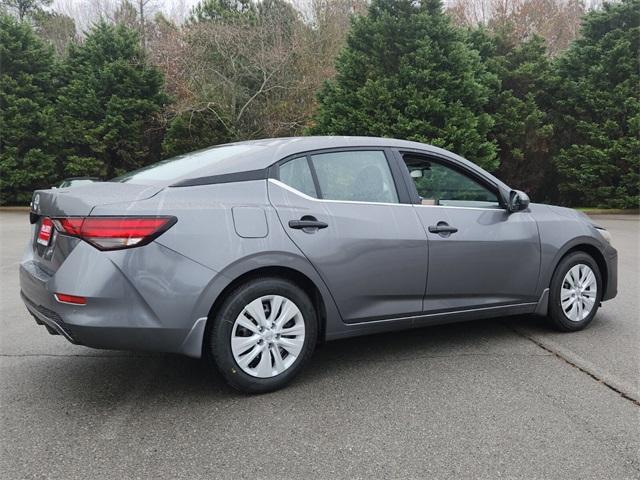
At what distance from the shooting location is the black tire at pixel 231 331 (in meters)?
3.26

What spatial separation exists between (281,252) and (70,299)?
117cm

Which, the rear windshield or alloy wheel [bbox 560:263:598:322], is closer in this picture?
the rear windshield

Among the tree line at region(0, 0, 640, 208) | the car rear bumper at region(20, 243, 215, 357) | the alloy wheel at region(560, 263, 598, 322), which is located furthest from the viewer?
the tree line at region(0, 0, 640, 208)

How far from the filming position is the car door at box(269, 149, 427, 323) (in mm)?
3527

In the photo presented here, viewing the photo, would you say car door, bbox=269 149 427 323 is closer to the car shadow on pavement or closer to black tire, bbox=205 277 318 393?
black tire, bbox=205 277 318 393

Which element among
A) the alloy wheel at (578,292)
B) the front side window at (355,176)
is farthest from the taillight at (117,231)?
the alloy wheel at (578,292)

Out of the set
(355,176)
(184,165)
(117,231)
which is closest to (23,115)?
(184,165)

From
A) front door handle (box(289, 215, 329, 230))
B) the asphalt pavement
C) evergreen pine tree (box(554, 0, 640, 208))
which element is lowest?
the asphalt pavement

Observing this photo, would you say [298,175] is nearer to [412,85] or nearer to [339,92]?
[412,85]

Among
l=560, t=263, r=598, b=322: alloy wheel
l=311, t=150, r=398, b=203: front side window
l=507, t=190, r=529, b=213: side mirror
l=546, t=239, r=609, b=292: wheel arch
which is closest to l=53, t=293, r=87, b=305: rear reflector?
l=311, t=150, r=398, b=203: front side window

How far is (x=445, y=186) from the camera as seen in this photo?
169 inches

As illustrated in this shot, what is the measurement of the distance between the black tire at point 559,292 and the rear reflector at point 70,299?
349cm

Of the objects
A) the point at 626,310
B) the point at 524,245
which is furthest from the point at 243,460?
the point at 626,310

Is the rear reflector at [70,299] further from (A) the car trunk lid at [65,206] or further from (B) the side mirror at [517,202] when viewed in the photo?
(B) the side mirror at [517,202]
